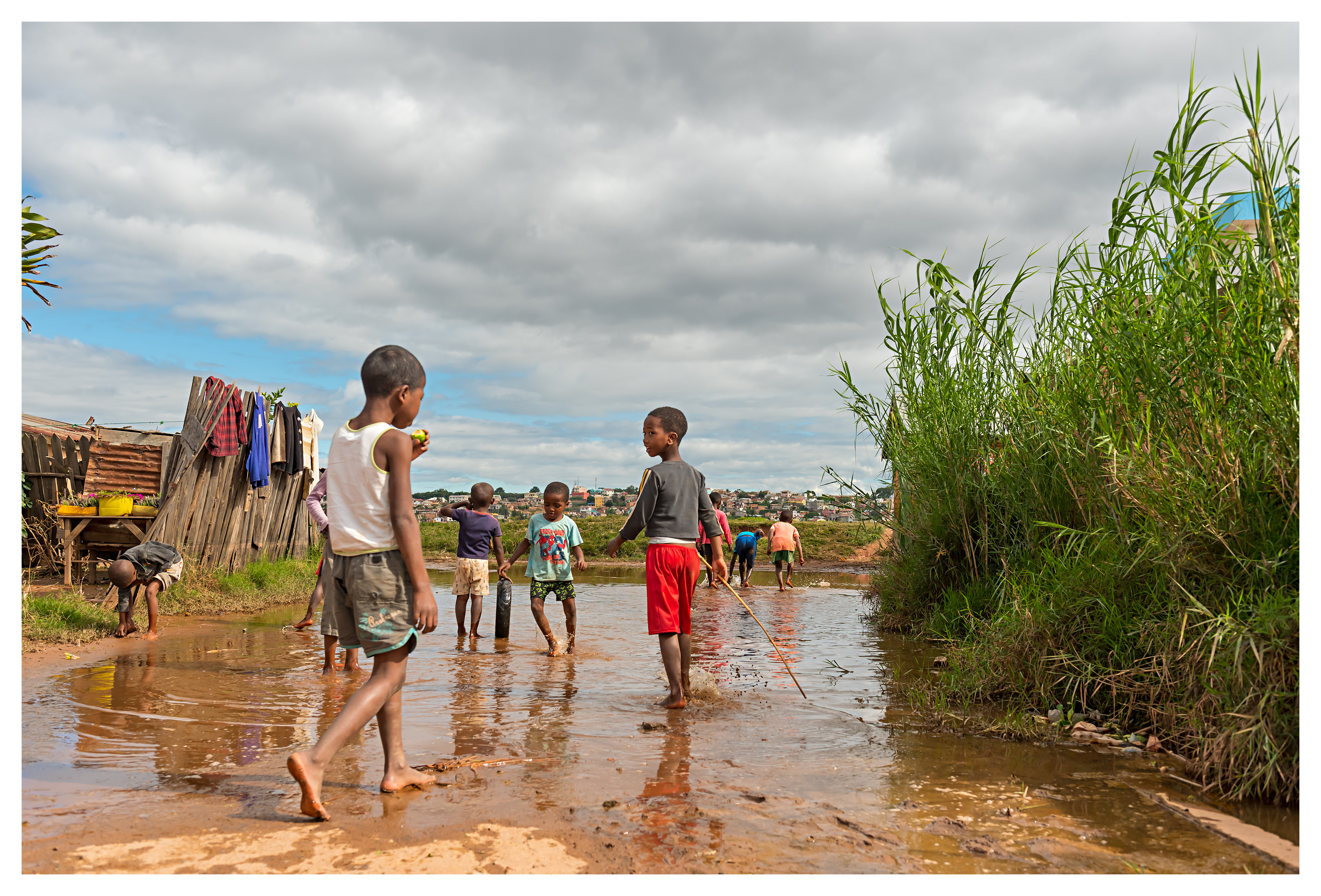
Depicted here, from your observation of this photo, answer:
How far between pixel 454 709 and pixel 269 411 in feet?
30.6

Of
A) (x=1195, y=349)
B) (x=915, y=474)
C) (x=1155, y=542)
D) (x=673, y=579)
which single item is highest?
(x=1195, y=349)

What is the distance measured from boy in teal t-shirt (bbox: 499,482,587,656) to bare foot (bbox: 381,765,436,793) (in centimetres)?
415

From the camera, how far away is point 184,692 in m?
6.06

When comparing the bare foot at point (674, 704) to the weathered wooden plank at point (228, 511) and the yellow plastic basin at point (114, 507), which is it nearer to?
the weathered wooden plank at point (228, 511)

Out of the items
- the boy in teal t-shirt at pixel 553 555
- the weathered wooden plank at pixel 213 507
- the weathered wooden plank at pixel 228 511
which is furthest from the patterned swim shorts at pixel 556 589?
the weathered wooden plank at pixel 228 511

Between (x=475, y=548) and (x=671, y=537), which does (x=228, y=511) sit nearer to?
(x=475, y=548)

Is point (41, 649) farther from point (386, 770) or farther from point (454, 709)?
point (386, 770)

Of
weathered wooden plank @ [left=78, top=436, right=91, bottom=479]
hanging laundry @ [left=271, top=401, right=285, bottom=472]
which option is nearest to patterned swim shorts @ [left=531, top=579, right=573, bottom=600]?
hanging laundry @ [left=271, top=401, right=285, bottom=472]

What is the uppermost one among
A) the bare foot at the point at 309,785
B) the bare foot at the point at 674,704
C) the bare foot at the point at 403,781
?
the bare foot at the point at 309,785

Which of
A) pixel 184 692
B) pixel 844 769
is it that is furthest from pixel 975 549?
pixel 184 692

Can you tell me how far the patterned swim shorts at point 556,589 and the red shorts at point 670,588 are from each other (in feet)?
7.94

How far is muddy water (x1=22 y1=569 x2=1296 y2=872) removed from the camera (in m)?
3.07

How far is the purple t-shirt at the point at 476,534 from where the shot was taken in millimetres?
9125

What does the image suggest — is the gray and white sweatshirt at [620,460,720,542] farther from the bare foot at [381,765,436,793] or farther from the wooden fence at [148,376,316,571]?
the wooden fence at [148,376,316,571]
